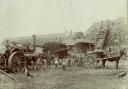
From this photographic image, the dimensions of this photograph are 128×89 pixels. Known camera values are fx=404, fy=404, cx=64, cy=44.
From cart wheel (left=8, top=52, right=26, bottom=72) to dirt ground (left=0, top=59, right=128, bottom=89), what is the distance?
61 mm

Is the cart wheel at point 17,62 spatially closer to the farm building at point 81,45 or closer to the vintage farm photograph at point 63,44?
the vintage farm photograph at point 63,44

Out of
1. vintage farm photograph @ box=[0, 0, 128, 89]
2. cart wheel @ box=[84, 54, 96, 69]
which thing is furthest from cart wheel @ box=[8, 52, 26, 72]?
cart wheel @ box=[84, 54, 96, 69]

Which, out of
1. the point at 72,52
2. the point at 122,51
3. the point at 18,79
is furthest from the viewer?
the point at 18,79

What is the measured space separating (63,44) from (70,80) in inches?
13.2

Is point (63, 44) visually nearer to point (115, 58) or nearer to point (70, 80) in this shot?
point (70, 80)

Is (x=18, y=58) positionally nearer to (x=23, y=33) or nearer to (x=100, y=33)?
(x=23, y=33)

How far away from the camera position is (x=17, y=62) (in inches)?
156

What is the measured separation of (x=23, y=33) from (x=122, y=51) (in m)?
1.05

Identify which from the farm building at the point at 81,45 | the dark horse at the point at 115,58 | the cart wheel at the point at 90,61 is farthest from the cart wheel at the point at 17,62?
the dark horse at the point at 115,58

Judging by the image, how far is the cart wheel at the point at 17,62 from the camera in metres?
3.93

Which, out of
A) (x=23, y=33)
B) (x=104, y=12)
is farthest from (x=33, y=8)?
(x=104, y=12)

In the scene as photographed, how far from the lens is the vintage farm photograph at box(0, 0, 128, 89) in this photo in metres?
3.48

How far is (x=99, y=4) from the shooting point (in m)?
3.56

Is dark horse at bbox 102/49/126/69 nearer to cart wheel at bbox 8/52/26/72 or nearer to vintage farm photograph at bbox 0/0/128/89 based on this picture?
vintage farm photograph at bbox 0/0/128/89
